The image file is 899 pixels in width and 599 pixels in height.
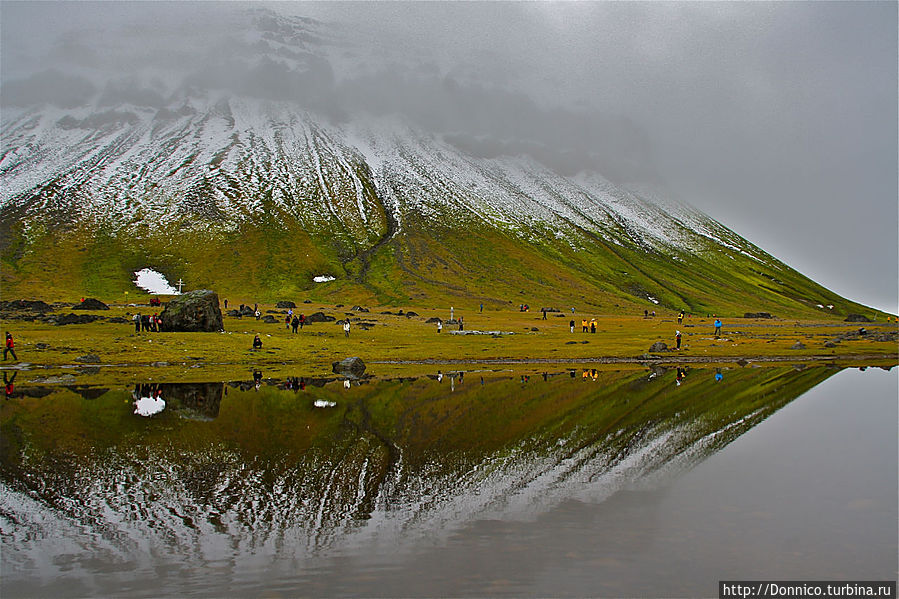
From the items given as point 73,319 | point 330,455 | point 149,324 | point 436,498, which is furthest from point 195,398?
point 73,319

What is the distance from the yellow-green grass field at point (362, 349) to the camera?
208 ft

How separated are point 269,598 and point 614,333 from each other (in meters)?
101

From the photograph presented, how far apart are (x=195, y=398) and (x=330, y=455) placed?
21.3 m

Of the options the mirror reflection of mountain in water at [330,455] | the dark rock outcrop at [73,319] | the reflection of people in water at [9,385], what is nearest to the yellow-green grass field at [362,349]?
the reflection of people in water at [9,385]

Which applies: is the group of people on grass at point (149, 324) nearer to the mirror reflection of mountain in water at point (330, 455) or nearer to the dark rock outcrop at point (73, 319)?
the dark rock outcrop at point (73, 319)

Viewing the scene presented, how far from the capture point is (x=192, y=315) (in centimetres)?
8319

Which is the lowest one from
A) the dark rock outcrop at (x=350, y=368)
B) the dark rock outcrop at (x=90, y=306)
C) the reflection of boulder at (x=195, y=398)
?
the reflection of boulder at (x=195, y=398)

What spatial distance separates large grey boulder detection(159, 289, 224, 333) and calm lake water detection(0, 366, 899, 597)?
139 feet

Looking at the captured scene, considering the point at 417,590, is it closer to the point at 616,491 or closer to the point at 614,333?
the point at 616,491

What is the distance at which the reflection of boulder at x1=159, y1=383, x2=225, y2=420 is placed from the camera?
3884 centimetres

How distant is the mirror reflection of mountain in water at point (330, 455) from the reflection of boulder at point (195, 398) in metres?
0.30

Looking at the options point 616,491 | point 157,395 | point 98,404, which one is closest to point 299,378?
point 157,395

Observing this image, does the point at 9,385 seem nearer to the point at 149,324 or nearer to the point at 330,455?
the point at 149,324

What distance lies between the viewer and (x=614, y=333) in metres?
110
